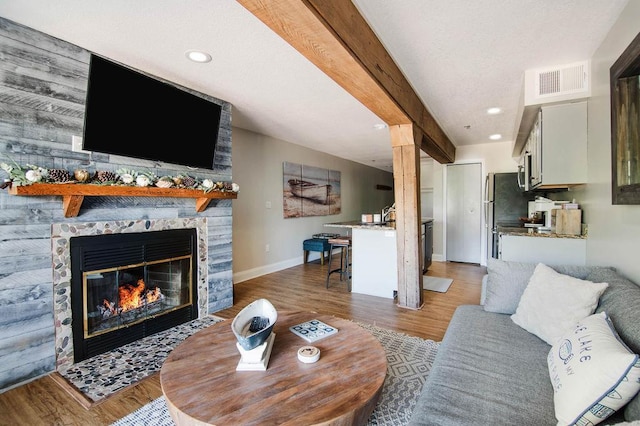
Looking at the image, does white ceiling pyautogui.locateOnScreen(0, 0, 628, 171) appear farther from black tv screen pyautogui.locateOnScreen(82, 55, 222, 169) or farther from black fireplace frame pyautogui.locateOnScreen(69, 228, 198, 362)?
black fireplace frame pyautogui.locateOnScreen(69, 228, 198, 362)

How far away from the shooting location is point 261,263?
5043 mm

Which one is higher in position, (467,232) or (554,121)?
(554,121)

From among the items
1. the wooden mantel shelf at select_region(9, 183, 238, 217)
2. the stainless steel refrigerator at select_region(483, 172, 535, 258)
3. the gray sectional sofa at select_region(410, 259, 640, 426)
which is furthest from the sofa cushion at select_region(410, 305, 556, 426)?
the stainless steel refrigerator at select_region(483, 172, 535, 258)

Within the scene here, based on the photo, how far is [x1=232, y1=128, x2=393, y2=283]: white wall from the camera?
460 cm

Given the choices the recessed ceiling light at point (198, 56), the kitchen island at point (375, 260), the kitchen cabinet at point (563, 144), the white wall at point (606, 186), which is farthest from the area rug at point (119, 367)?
the kitchen cabinet at point (563, 144)

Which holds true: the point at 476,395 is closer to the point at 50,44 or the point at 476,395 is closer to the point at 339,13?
the point at 339,13

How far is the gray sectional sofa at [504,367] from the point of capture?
110 centimetres

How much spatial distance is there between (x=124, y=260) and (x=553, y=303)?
3.08 metres

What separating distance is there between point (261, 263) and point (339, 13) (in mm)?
4093

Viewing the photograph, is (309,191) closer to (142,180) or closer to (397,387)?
(142,180)

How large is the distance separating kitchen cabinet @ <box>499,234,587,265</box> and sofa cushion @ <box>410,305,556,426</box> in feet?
4.27

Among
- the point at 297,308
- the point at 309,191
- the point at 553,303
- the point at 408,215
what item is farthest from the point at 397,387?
the point at 309,191

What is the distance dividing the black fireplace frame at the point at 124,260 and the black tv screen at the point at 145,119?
0.70 metres

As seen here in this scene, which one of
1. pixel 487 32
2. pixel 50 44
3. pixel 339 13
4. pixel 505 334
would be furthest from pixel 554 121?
pixel 50 44
